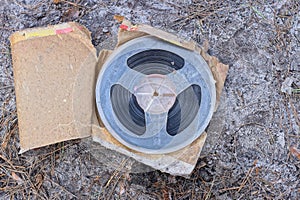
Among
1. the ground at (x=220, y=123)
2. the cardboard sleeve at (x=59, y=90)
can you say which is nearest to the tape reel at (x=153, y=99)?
the cardboard sleeve at (x=59, y=90)

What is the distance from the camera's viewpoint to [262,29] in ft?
6.49

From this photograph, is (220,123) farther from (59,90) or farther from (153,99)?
(59,90)

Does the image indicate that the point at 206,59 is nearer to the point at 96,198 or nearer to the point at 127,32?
the point at 127,32

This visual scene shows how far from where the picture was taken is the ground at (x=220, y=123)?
75.9 inches

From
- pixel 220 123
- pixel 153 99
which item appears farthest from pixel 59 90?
pixel 220 123

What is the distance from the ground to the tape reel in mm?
158

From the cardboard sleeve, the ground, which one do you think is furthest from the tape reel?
the ground

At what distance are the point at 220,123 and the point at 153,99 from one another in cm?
32

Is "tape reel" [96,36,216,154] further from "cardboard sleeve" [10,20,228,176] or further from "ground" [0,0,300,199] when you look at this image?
"ground" [0,0,300,199]

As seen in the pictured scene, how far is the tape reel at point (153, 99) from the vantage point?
1.82 m

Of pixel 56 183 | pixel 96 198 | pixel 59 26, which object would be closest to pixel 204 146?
pixel 96 198

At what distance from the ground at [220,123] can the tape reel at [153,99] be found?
6.2 inches

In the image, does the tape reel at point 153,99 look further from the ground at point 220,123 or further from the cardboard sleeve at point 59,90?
the ground at point 220,123

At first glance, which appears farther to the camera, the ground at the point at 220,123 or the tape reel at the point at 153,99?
the ground at the point at 220,123
